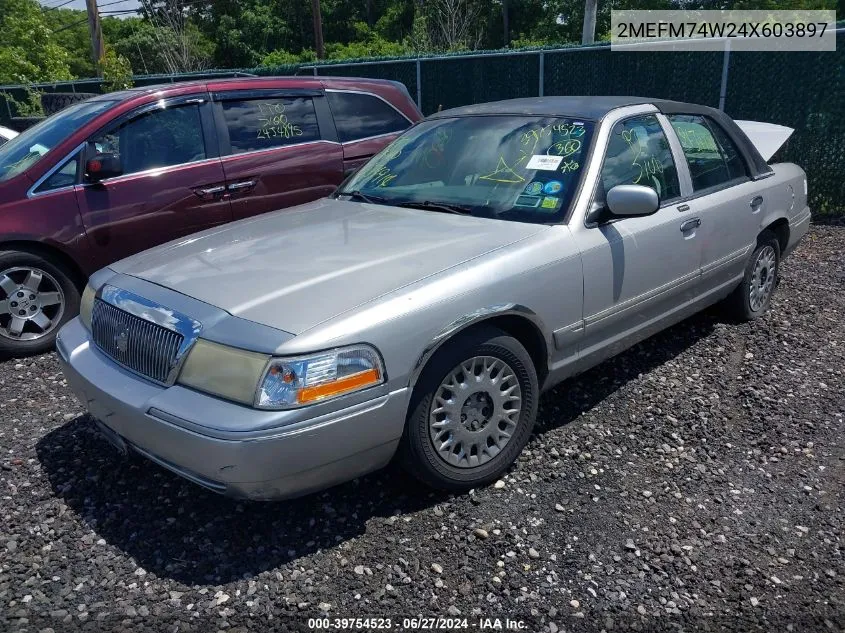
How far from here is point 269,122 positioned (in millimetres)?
6059

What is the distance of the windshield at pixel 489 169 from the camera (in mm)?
3754

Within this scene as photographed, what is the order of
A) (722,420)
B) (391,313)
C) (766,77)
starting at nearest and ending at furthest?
(391,313) < (722,420) < (766,77)

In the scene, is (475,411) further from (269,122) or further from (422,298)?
(269,122)

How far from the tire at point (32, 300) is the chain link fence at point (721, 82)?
775 cm

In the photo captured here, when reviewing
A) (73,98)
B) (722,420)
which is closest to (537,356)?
(722,420)

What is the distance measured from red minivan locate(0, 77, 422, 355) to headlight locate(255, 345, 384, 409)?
10.4 feet

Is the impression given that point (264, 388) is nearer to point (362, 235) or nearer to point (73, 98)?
point (362, 235)

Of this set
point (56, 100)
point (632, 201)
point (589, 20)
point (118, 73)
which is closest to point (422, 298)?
point (632, 201)

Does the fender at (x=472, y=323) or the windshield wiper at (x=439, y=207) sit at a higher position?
the windshield wiper at (x=439, y=207)

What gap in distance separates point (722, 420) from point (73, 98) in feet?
39.8

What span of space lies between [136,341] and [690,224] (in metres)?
3.07

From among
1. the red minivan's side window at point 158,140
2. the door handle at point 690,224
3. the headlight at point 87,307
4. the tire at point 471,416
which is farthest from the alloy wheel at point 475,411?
the red minivan's side window at point 158,140

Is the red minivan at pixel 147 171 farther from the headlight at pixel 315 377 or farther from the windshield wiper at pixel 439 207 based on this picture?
the headlight at pixel 315 377

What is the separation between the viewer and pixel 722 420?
13.3 feet
